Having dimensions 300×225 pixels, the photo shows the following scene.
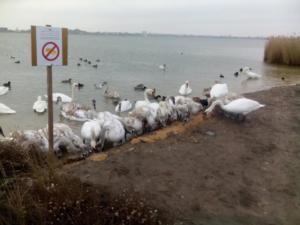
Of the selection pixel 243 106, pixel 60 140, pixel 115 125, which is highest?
pixel 243 106

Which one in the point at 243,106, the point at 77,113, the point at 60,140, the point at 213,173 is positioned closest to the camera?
the point at 213,173

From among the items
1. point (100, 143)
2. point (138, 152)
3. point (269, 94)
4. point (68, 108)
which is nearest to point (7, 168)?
point (138, 152)

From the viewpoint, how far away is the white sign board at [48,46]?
3.95 m

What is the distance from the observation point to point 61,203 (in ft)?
10.8

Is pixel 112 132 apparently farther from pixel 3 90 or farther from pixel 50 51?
pixel 3 90

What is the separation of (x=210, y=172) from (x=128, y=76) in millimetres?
17546

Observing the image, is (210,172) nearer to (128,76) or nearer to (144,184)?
(144,184)

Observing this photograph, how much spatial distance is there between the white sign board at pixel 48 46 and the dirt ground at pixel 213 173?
4.98ft

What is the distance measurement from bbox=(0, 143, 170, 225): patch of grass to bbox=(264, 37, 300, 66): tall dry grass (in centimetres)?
2722

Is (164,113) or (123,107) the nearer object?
(164,113)

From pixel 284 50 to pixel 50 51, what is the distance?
91.8 feet

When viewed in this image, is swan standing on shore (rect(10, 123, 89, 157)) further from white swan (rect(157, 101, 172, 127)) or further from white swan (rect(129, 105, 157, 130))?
white swan (rect(157, 101, 172, 127))

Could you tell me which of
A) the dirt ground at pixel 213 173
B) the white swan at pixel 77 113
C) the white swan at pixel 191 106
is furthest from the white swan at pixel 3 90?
the dirt ground at pixel 213 173

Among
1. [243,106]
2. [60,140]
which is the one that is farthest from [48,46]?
[243,106]
